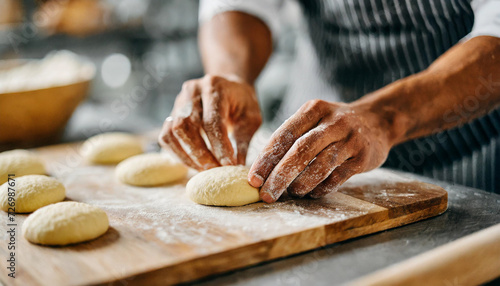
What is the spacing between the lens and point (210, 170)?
1292mm

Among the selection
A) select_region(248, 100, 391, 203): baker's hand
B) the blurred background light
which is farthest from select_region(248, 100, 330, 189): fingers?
the blurred background light

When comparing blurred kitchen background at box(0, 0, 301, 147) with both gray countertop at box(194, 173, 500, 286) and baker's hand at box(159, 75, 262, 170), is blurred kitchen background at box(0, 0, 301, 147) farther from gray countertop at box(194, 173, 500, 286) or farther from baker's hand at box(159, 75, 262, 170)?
A: gray countertop at box(194, 173, 500, 286)

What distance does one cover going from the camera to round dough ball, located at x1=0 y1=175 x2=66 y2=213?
119 cm

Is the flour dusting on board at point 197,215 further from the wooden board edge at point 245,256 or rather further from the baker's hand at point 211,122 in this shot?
the baker's hand at point 211,122

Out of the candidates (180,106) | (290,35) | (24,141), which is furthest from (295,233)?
(290,35)

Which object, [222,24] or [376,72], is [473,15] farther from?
[222,24]

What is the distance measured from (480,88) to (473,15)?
14.3 inches

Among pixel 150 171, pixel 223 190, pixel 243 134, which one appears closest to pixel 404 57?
pixel 243 134

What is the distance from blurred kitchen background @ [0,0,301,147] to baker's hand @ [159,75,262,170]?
0.89 m

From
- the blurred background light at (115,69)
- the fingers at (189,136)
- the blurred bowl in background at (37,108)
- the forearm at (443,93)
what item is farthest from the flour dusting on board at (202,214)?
the blurred background light at (115,69)

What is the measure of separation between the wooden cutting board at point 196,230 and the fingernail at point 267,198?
0.05 feet

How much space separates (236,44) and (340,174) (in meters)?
1.03

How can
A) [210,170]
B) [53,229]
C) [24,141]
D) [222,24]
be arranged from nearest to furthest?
[53,229] < [210,170] < [24,141] < [222,24]

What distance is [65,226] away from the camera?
976mm
